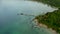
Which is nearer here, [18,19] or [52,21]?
[52,21]

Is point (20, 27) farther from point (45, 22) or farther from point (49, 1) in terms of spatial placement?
point (49, 1)

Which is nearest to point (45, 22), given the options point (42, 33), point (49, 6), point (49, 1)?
point (42, 33)

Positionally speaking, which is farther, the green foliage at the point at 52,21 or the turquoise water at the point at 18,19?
the green foliage at the point at 52,21

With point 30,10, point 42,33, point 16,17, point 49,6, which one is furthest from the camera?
point 49,6

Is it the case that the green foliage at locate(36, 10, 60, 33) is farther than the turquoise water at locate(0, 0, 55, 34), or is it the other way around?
the green foliage at locate(36, 10, 60, 33)

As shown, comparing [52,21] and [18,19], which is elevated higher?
[52,21]

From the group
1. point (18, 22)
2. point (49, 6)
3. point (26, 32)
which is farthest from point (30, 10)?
point (26, 32)

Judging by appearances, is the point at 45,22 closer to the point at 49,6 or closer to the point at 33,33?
the point at 33,33

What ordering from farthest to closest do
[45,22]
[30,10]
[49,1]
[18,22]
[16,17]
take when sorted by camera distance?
[49,1], [30,10], [16,17], [18,22], [45,22]

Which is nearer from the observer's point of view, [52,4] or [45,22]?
[45,22]
